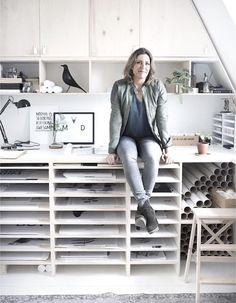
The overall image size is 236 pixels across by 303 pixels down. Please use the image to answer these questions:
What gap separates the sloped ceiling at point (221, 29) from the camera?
213 cm

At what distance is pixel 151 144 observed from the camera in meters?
2.41

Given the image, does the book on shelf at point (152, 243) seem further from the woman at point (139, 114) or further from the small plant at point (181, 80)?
the small plant at point (181, 80)

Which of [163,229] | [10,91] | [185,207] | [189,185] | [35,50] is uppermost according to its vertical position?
[35,50]

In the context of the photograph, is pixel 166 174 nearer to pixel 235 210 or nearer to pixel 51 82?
A: pixel 235 210

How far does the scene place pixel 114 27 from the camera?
275 centimetres

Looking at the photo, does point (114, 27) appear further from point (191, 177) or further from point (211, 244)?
point (211, 244)

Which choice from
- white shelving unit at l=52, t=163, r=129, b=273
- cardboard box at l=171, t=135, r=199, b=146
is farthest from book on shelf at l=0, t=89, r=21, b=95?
cardboard box at l=171, t=135, r=199, b=146

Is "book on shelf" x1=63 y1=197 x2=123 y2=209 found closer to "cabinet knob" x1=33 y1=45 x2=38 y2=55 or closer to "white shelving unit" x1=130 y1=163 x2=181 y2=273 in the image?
"white shelving unit" x1=130 y1=163 x2=181 y2=273

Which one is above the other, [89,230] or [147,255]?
[89,230]

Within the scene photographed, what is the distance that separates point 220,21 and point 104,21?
34.6 inches

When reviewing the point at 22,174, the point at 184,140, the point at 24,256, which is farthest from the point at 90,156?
the point at 184,140

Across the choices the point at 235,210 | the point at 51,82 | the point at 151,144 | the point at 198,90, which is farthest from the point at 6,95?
the point at 235,210

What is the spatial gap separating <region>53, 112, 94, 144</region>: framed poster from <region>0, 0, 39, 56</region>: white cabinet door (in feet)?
1.89

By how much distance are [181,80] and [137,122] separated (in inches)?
23.3
